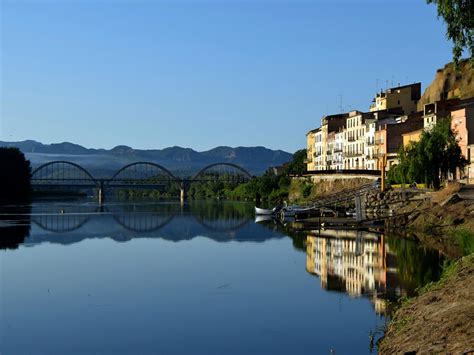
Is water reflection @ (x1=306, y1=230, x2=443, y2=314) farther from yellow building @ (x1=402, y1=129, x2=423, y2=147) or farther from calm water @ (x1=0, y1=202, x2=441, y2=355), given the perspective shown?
yellow building @ (x1=402, y1=129, x2=423, y2=147)

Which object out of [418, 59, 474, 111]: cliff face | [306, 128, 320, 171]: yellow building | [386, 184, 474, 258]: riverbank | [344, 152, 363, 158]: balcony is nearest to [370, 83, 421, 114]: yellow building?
[418, 59, 474, 111]: cliff face

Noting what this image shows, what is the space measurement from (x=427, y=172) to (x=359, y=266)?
30.2 metres

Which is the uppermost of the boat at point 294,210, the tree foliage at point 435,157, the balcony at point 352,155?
the balcony at point 352,155

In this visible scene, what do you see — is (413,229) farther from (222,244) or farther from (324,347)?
(324,347)

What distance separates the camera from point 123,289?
3200 centimetres

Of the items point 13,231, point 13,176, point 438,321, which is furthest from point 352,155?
point 438,321

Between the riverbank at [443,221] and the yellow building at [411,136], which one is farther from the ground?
the yellow building at [411,136]

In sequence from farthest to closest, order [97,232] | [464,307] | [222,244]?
[97,232], [222,244], [464,307]

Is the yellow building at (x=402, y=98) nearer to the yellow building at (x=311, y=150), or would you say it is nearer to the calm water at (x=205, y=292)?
the yellow building at (x=311, y=150)

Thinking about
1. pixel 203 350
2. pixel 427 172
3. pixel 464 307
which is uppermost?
pixel 427 172

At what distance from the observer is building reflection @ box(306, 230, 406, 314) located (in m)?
30.5

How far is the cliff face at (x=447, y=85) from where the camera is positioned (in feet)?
356

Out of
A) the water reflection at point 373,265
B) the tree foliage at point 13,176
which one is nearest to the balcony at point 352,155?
the water reflection at point 373,265

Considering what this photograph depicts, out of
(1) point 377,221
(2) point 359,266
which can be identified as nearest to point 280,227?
(1) point 377,221
